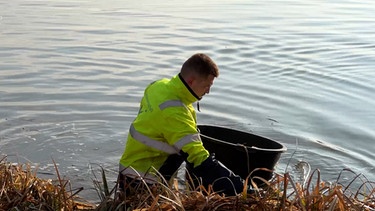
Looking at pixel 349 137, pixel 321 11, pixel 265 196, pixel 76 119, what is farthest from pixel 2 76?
pixel 321 11

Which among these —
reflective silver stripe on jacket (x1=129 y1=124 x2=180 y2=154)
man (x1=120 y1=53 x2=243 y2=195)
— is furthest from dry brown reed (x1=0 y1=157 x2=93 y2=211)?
reflective silver stripe on jacket (x1=129 y1=124 x2=180 y2=154)

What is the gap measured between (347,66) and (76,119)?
5901 mm

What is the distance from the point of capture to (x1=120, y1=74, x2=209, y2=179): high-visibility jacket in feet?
16.2

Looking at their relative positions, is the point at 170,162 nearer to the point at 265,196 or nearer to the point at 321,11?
the point at 265,196

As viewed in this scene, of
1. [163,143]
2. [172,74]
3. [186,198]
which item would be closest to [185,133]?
[163,143]

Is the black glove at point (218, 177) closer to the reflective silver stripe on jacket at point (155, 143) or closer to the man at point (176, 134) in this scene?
the man at point (176, 134)

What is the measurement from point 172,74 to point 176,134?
260 inches

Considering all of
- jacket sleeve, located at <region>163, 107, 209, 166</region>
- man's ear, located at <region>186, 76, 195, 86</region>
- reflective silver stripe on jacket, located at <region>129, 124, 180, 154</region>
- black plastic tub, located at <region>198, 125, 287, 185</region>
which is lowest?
black plastic tub, located at <region>198, 125, 287, 185</region>

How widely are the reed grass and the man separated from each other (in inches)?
8.3

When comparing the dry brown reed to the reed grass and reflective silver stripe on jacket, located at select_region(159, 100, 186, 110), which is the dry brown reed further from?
reflective silver stripe on jacket, located at select_region(159, 100, 186, 110)

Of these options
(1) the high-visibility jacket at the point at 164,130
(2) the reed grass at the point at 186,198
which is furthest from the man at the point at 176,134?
(2) the reed grass at the point at 186,198

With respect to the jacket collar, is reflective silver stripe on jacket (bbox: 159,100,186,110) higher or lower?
lower

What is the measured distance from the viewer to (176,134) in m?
Result: 4.96

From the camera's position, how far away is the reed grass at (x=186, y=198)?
407 centimetres
